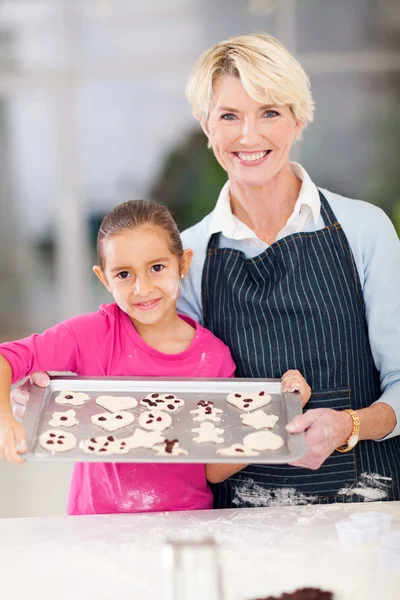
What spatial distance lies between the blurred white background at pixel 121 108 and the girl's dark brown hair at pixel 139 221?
4297 millimetres

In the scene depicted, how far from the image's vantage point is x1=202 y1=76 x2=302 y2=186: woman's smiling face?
1.83 metres

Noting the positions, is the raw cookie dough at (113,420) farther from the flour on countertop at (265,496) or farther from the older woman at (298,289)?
the flour on countertop at (265,496)

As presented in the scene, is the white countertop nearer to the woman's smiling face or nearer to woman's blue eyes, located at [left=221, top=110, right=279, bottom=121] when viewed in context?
the woman's smiling face

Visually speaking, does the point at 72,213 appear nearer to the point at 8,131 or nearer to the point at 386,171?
the point at 8,131

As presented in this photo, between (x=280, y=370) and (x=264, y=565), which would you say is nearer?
(x=264, y=565)

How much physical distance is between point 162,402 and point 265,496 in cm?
40

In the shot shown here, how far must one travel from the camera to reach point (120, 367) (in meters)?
1.89

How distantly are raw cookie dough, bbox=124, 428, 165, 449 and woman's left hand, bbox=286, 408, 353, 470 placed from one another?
0.90 ft

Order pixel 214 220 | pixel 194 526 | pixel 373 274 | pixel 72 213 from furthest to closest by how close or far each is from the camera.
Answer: pixel 72 213, pixel 214 220, pixel 373 274, pixel 194 526

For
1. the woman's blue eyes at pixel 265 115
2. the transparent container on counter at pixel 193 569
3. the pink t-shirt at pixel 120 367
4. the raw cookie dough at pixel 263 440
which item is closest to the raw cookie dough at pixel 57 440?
the pink t-shirt at pixel 120 367

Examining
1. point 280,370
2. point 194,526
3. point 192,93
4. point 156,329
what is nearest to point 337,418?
point 280,370

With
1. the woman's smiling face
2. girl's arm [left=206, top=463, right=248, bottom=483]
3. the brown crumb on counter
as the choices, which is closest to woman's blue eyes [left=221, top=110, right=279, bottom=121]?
the woman's smiling face

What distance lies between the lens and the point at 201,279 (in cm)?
203

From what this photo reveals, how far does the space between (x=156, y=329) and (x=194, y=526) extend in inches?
20.7
